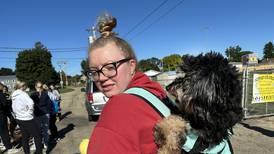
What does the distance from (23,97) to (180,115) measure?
6793 millimetres

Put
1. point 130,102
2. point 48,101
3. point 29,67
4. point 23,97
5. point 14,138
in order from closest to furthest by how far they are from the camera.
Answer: point 130,102
point 23,97
point 48,101
point 14,138
point 29,67

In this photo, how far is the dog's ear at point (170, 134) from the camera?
50.1 inches

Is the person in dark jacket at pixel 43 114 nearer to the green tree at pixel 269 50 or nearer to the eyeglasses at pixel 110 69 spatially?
the eyeglasses at pixel 110 69

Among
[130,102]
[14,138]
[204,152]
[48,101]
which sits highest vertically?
[130,102]

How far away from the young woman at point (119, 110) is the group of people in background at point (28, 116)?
628cm

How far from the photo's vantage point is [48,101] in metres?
9.23

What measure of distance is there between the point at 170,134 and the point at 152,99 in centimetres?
23

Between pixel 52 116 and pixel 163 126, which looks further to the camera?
pixel 52 116

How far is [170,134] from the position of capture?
4.17 feet

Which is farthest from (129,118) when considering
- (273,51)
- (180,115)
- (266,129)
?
(273,51)

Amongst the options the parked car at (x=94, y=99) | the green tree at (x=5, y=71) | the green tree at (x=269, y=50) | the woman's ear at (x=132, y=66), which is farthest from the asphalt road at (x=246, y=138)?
the green tree at (x=5, y=71)

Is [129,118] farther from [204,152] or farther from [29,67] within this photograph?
[29,67]

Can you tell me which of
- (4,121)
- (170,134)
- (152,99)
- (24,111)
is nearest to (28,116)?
A: (24,111)

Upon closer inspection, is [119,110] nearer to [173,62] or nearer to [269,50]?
[173,62]
